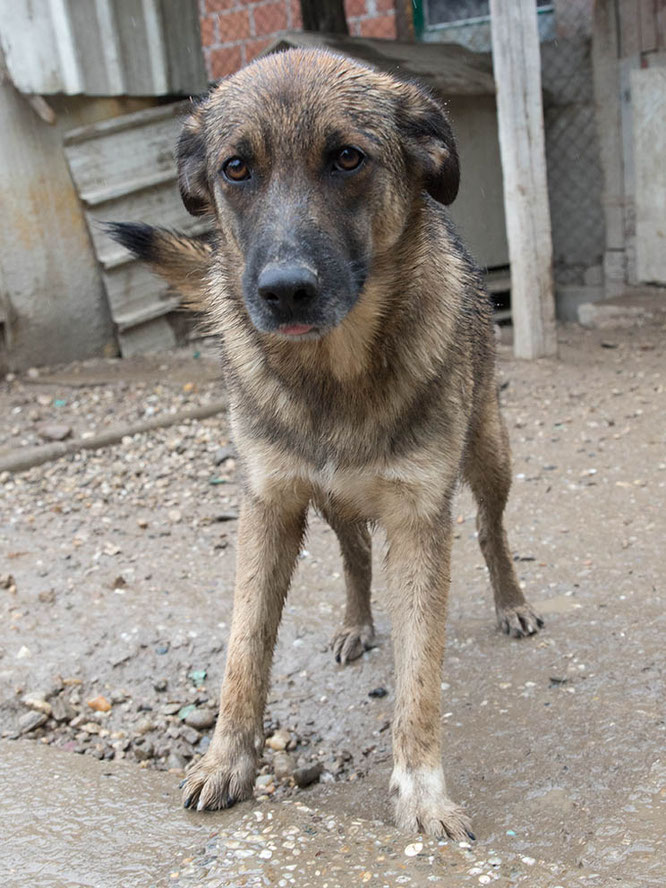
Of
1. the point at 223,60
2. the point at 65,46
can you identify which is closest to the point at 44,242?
the point at 65,46

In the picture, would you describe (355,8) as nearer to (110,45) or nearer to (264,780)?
(110,45)

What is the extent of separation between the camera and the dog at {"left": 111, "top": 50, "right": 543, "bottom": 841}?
234 centimetres

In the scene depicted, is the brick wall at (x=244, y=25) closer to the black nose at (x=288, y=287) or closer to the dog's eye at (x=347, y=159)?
the dog's eye at (x=347, y=159)

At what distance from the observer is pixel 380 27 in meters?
9.41

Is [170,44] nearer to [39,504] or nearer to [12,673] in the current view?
[39,504]

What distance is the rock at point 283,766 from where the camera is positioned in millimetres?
2990

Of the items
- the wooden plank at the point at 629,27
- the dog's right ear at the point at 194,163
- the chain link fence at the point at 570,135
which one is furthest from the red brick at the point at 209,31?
the dog's right ear at the point at 194,163

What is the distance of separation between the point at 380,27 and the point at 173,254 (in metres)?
6.95

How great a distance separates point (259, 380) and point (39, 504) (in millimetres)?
2732

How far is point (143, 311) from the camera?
25.3 ft

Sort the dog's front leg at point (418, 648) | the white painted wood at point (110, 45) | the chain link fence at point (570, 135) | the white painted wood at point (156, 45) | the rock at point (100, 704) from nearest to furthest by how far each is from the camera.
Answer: the dog's front leg at point (418, 648) < the rock at point (100, 704) < the white painted wood at point (110, 45) < the white painted wood at point (156, 45) < the chain link fence at point (570, 135)

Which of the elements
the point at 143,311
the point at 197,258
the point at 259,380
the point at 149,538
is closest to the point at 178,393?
the point at 143,311

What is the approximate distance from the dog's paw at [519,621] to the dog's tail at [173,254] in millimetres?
1645

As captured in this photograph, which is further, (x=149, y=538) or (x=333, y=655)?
(x=149, y=538)
